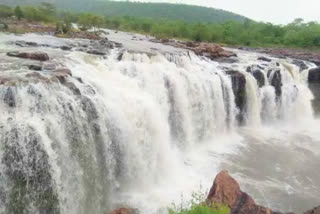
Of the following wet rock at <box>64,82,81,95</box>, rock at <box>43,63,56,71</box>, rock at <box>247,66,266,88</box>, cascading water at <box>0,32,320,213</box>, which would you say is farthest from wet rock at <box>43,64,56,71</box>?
rock at <box>247,66,266,88</box>

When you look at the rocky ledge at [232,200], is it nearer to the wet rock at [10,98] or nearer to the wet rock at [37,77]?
the wet rock at [10,98]

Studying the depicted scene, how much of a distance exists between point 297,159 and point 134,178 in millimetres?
7292

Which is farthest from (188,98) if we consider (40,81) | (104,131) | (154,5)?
(154,5)

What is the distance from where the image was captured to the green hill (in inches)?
5143

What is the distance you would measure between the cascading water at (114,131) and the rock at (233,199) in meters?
2.24

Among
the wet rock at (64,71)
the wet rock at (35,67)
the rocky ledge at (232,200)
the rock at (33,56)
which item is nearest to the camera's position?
the rocky ledge at (232,200)

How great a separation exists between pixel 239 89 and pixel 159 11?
122 m

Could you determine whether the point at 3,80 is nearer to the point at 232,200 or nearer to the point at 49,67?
the point at 49,67

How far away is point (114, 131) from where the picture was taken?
1131cm

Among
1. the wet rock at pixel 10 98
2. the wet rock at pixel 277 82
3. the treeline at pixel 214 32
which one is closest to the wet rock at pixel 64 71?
the wet rock at pixel 10 98

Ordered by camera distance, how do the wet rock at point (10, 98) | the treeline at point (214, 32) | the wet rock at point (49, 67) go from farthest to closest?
the treeline at point (214, 32)
the wet rock at point (49, 67)
the wet rock at point (10, 98)

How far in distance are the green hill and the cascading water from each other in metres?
110

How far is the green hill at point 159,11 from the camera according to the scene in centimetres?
13062

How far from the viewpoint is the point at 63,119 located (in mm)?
10016
